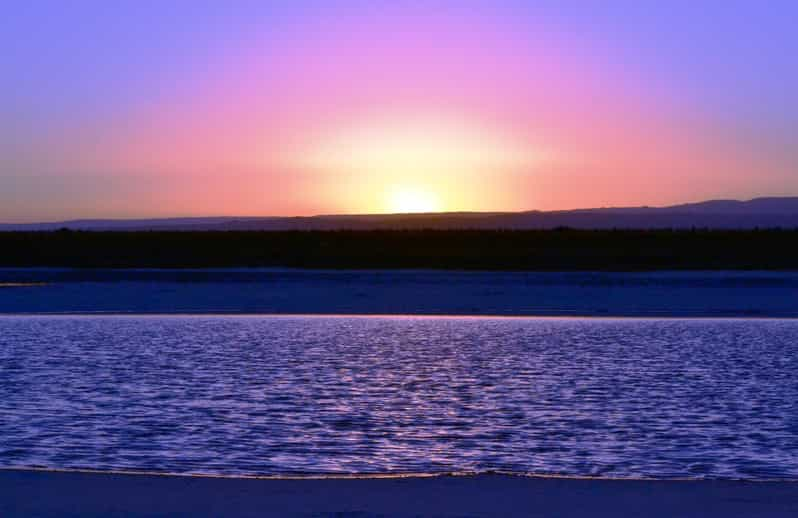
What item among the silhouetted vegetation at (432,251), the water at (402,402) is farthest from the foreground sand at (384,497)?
the silhouetted vegetation at (432,251)

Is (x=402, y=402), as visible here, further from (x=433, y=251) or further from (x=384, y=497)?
(x=433, y=251)

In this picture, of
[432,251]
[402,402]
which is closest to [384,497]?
[402,402]

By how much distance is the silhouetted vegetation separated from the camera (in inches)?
1912

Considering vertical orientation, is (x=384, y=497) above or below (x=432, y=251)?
below

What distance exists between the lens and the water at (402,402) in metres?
10.2

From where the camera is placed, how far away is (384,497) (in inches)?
331

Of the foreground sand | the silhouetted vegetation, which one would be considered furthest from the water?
the silhouetted vegetation

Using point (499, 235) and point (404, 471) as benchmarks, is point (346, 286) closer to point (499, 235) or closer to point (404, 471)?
point (404, 471)

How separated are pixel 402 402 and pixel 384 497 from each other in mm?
5291

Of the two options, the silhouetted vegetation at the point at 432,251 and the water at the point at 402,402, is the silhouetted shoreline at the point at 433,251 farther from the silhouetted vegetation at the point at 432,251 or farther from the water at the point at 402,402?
the water at the point at 402,402

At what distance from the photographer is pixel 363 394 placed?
47.0ft

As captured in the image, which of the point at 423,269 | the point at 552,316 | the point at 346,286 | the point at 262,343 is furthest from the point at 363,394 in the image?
the point at 423,269

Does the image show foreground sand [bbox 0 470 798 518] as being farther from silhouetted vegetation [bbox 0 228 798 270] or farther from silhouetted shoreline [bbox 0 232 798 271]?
silhouetted vegetation [bbox 0 228 798 270]

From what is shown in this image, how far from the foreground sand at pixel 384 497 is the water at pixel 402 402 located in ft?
2.53
